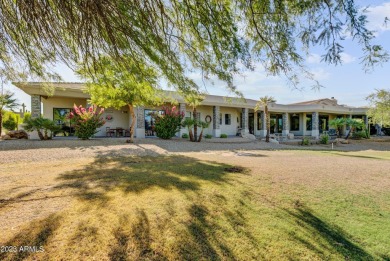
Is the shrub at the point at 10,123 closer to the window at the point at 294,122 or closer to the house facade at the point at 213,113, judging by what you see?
the house facade at the point at 213,113

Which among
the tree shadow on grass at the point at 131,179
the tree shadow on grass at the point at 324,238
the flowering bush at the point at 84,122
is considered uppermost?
the flowering bush at the point at 84,122

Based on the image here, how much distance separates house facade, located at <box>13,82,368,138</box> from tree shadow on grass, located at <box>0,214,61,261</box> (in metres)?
4.50

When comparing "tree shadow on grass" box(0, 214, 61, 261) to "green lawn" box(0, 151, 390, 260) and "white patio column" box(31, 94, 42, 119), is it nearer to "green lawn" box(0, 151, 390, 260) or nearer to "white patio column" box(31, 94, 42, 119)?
"green lawn" box(0, 151, 390, 260)

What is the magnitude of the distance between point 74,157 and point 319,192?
29.0 ft

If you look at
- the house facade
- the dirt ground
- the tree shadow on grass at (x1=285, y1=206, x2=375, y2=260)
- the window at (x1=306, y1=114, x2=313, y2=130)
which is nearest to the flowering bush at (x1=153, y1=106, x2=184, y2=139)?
the house facade

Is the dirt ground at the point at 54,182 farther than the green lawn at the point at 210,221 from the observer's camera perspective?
Yes

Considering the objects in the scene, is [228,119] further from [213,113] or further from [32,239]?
[32,239]

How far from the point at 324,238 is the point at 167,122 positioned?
13.4m

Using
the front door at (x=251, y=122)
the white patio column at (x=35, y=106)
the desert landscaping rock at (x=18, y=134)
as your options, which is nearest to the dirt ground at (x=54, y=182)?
the white patio column at (x=35, y=106)

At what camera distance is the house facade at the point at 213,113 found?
1496 centimetres

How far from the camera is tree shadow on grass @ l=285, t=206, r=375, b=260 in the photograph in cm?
314

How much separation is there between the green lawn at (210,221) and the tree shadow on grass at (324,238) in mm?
17

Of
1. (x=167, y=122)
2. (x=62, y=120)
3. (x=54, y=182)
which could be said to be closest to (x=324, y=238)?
(x=54, y=182)

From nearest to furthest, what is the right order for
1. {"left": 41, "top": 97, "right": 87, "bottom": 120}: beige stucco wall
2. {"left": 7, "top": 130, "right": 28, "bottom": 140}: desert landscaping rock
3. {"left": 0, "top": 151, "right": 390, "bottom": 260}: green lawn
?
1. {"left": 0, "top": 151, "right": 390, "bottom": 260}: green lawn
2. {"left": 7, "top": 130, "right": 28, "bottom": 140}: desert landscaping rock
3. {"left": 41, "top": 97, "right": 87, "bottom": 120}: beige stucco wall
